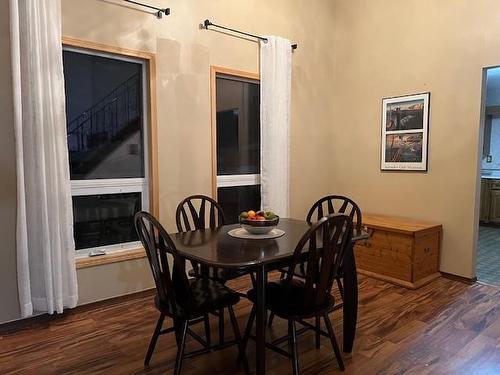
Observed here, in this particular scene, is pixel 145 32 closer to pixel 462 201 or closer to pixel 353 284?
pixel 353 284

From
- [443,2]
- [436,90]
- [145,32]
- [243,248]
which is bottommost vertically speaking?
[243,248]

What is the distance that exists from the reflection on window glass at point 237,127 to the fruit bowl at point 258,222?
158cm

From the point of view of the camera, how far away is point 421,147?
390cm

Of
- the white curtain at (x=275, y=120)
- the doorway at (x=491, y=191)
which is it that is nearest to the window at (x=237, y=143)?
the white curtain at (x=275, y=120)

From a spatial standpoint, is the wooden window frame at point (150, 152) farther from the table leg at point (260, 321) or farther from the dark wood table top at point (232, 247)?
the table leg at point (260, 321)

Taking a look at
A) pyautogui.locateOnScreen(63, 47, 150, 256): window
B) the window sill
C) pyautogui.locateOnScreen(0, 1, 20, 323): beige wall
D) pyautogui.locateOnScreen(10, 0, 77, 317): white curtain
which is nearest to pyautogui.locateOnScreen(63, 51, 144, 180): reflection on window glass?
pyautogui.locateOnScreen(63, 47, 150, 256): window

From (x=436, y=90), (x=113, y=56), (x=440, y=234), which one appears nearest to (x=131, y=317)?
(x=113, y=56)

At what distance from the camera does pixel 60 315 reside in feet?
9.36

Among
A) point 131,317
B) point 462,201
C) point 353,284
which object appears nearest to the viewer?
point 353,284

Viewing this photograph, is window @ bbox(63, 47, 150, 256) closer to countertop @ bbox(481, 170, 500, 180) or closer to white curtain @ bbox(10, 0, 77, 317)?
white curtain @ bbox(10, 0, 77, 317)

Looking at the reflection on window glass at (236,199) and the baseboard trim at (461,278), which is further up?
the reflection on window glass at (236,199)

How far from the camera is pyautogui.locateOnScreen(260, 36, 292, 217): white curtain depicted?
389 centimetres

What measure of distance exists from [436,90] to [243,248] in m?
2.86

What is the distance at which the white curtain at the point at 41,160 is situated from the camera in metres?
2.52
